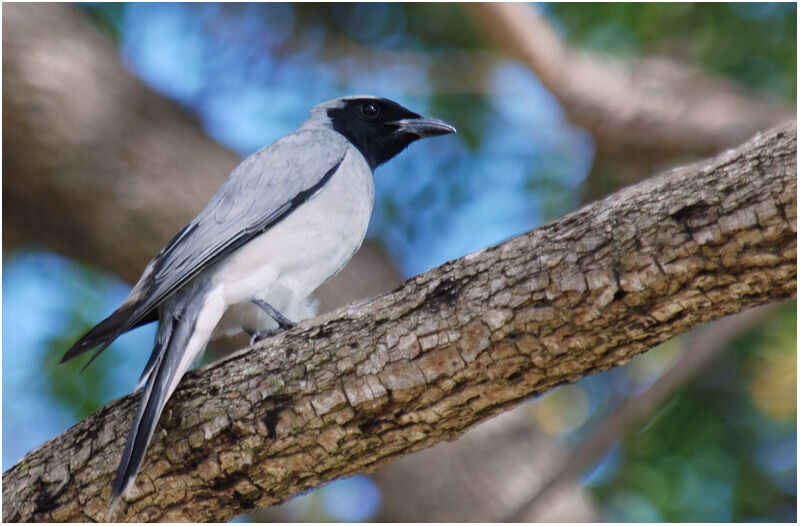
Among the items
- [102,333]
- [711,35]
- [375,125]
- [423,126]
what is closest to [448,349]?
[102,333]

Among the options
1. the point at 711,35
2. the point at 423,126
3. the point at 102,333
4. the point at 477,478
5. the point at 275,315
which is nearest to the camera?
the point at 102,333

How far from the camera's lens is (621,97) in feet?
17.1

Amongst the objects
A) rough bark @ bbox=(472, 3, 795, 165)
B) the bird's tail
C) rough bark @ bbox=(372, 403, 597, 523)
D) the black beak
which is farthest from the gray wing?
rough bark @ bbox=(372, 403, 597, 523)

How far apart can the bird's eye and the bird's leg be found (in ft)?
5.17

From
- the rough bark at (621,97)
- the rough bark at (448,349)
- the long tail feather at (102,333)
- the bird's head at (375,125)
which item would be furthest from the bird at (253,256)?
the rough bark at (621,97)

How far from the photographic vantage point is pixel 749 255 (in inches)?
87.8

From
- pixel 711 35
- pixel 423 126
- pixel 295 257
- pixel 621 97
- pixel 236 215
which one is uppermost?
pixel 711 35

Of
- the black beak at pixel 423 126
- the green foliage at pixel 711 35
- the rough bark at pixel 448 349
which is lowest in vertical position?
the rough bark at pixel 448 349

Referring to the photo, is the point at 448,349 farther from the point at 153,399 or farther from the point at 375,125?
the point at 375,125

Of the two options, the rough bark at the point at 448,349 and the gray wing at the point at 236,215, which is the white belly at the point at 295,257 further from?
the rough bark at the point at 448,349

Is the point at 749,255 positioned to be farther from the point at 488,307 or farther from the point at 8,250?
the point at 8,250

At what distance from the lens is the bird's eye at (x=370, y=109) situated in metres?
4.65

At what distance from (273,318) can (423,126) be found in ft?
5.03

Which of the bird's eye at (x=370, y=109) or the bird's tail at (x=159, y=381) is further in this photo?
the bird's eye at (x=370, y=109)
